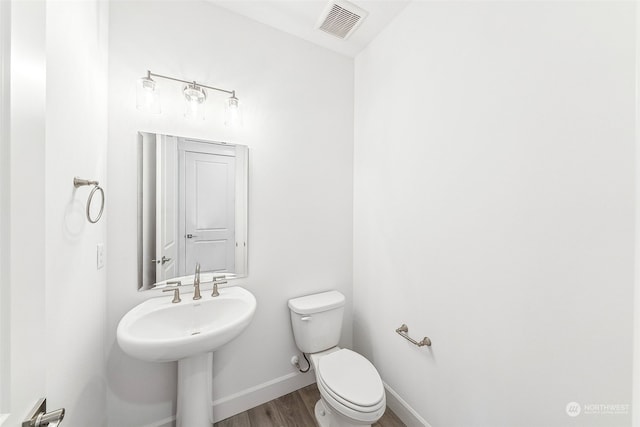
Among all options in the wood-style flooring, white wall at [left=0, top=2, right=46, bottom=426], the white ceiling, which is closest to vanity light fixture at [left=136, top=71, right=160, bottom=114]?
the white ceiling

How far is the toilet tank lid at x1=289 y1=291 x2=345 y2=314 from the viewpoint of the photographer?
1586mm

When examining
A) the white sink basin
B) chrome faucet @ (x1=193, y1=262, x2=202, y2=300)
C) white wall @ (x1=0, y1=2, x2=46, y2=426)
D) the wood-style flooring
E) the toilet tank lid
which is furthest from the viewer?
the toilet tank lid

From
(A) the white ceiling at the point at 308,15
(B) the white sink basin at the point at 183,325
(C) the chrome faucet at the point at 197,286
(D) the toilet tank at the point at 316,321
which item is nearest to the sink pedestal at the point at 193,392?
(B) the white sink basin at the point at 183,325

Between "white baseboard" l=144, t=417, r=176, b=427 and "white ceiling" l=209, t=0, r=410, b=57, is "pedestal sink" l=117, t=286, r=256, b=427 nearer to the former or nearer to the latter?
"white baseboard" l=144, t=417, r=176, b=427

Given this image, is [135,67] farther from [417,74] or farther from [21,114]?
[417,74]

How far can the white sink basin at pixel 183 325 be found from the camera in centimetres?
98

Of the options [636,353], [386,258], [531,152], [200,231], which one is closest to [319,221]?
[386,258]

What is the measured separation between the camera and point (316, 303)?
1641 mm

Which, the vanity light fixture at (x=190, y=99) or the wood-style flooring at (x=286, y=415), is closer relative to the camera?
the vanity light fixture at (x=190, y=99)

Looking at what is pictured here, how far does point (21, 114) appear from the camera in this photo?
445 millimetres

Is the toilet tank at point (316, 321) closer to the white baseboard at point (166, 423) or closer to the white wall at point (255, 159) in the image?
the white wall at point (255, 159)

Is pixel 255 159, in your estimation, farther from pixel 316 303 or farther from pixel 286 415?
pixel 286 415

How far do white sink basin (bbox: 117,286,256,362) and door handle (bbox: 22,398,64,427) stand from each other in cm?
49

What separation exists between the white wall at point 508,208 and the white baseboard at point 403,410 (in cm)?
5
